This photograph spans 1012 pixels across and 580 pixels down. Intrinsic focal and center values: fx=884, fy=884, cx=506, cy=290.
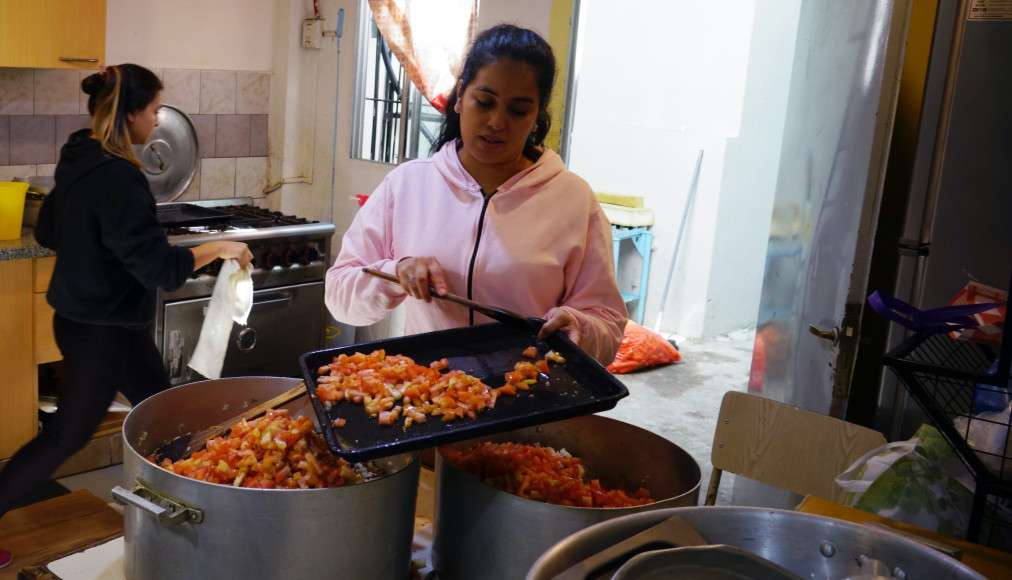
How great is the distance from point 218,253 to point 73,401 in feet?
2.28

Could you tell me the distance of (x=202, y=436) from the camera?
4.70 feet

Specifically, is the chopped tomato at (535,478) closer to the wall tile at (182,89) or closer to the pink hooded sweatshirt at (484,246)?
the pink hooded sweatshirt at (484,246)

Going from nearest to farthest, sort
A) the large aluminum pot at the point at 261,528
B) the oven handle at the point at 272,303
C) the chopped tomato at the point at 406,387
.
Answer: the large aluminum pot at the point at 261,528 < the chopped tomato at the point at 406,387 < the oven handle at the point at 272,303

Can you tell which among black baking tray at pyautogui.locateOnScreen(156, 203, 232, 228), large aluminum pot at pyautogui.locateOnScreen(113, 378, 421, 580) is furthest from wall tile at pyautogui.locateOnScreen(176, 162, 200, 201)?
large aluminum pot at pyautogui.locateOnScreen(113, 378, 421, 580)

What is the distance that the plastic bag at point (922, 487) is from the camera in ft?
4.68

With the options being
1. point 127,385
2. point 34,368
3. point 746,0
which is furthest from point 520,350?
point 746,0

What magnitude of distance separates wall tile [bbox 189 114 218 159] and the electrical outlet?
636 millimetres

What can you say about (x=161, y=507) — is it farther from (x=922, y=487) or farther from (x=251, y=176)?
(x=251, y=176)

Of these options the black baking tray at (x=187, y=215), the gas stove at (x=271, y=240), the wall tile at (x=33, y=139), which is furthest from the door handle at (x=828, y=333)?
the wall tile at (x=33, y=139)

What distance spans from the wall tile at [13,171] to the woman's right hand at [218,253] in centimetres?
116

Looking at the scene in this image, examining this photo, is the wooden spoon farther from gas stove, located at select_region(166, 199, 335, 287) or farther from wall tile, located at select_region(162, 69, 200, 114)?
wall tile, located at select_region(162, 69, 200, 114)

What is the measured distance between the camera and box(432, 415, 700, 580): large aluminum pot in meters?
1.15

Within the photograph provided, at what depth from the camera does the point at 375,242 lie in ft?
6.51

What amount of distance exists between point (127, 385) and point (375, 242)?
1.60 m
